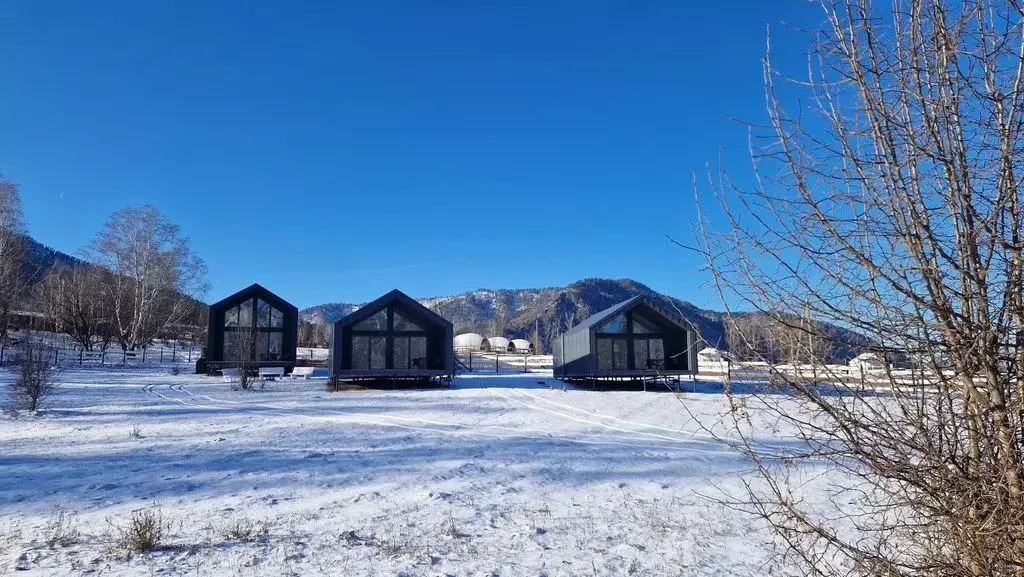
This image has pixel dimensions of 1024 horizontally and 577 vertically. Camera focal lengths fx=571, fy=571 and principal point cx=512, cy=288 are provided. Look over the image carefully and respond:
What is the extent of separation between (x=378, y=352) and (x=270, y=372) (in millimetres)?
6390

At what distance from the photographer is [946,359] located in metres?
2.16

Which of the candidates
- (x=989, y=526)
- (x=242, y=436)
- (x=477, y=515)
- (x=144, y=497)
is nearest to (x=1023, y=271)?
(x=989, y=526)

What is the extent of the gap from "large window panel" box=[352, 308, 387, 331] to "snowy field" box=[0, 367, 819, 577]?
11340mm

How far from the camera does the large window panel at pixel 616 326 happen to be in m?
25.6

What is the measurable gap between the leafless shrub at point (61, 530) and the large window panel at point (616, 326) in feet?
71.5

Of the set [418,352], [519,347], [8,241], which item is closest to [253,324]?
[418,352]

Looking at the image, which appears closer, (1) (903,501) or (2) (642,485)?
(1) (903,501)

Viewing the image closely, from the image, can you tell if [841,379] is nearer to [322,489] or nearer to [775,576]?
[775,576]


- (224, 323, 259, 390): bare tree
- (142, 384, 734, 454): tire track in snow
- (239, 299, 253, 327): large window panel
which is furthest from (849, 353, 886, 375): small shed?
(239, 299, 253, 327): large window panel

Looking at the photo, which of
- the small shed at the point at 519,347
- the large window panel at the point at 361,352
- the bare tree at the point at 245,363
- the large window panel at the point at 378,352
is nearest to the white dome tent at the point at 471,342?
the small shed at the point at 519,347

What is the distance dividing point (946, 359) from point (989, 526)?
59 centimetres

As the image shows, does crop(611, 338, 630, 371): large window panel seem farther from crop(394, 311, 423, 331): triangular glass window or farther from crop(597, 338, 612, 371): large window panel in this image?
crop(394, 311, 423, 331): triangular glass window

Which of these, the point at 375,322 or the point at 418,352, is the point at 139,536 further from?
the point at 418,352

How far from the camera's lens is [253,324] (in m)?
28.5
